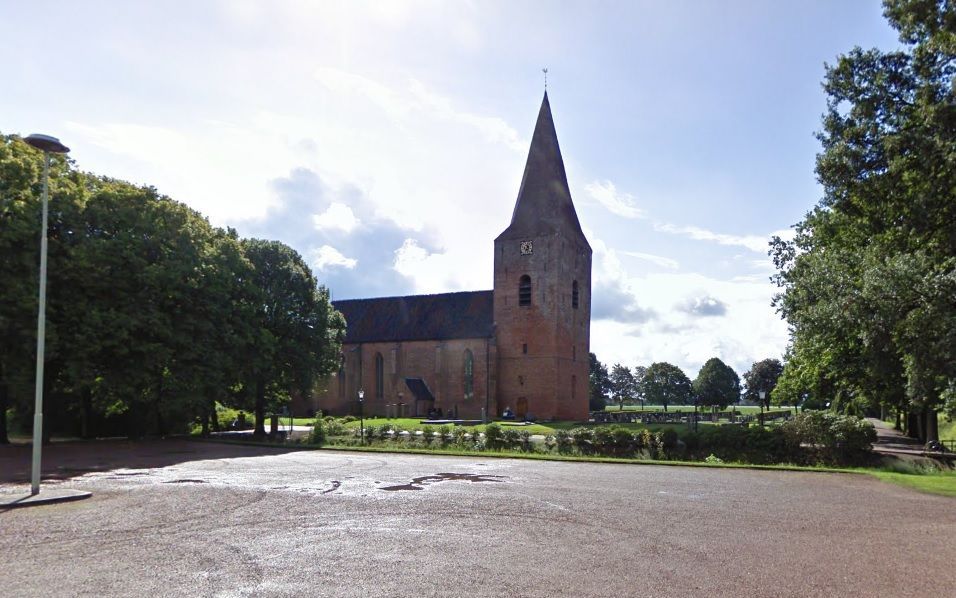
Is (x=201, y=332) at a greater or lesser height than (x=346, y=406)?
greater

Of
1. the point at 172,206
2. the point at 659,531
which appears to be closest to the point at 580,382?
the point at 172,206

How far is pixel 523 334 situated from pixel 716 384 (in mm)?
58533

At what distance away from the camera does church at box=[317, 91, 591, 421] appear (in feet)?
179

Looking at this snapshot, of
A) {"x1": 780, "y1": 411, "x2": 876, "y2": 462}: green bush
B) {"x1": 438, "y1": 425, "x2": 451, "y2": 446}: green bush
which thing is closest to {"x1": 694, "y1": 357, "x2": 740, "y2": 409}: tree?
{"x1": 438, "y1": 425, "x2": 451, "y2": 446}: green bush

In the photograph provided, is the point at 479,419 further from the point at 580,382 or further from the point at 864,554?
the point at 864,554

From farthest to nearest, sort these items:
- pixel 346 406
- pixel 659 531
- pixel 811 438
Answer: pixel 346 406
pixel 811 438
pixel 659 531

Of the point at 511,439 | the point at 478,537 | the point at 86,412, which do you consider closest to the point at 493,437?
the point at 511,439

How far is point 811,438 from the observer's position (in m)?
21.8

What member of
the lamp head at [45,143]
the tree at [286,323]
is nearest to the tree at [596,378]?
the tree at [286,323]

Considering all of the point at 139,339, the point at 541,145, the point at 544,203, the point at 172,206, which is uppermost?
the point at 541,145

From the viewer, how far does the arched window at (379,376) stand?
62.9 m

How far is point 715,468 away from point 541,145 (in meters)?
39.6

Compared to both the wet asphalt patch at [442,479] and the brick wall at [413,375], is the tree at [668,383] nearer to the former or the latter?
the brick wall at [413,375]

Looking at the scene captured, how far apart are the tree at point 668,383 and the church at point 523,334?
205ft
